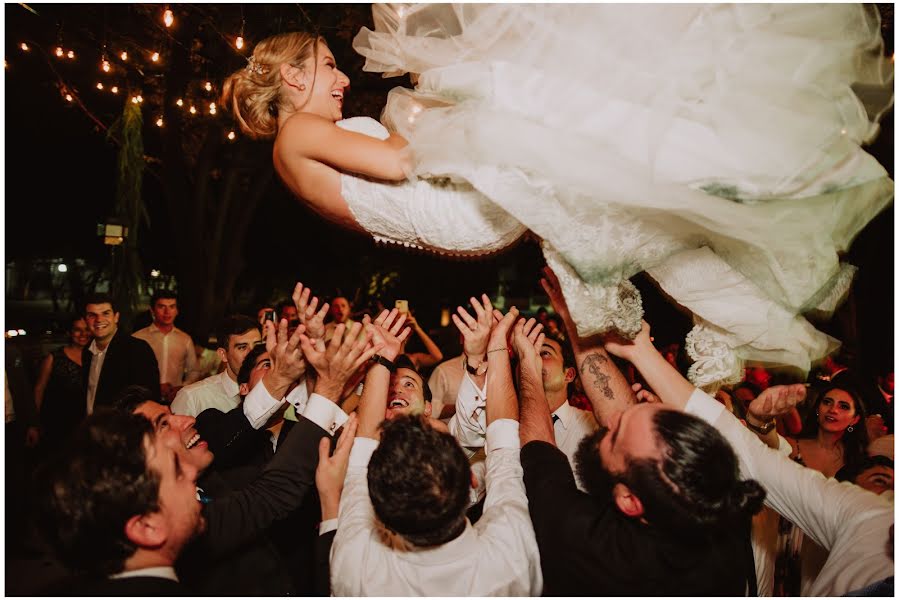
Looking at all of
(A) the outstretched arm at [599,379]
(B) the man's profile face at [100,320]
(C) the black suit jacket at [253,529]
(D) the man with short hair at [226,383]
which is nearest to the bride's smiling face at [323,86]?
(A) the outstretched arm at [599,379]

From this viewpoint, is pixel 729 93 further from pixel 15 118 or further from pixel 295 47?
pixel 15 118

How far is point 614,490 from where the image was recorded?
1.67 meters

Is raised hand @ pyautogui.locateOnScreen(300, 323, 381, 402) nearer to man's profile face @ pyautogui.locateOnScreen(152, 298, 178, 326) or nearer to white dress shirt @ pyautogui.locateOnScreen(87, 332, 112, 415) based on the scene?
white dress shirt @ pyautogui.locateOnScreen(87, 332, 112, 415)

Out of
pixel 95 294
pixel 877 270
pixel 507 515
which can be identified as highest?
pixel 507 515

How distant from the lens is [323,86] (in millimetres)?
1798

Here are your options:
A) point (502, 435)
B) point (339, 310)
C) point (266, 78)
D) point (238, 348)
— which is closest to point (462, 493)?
point (502, 435)

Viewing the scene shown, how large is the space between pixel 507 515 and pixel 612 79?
123 centimetres

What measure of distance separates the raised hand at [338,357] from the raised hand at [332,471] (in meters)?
0.15

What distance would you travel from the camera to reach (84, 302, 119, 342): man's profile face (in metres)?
4.30

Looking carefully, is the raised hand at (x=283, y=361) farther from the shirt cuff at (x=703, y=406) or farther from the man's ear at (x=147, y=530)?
the shirt cuff at (x=703, y=406)

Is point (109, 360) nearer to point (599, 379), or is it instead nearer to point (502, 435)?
point (502, 435)

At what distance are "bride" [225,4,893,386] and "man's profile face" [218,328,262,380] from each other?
225 cm

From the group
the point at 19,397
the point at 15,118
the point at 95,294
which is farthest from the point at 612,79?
the point at 15,118

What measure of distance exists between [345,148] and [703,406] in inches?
57.6
